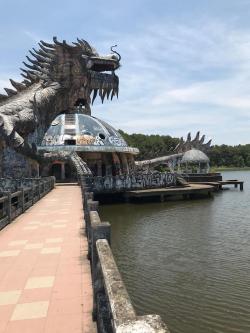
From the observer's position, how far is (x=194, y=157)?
54250mm

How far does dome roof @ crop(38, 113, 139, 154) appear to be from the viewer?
127ft

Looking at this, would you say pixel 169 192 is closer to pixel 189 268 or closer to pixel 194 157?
pixel 194 157

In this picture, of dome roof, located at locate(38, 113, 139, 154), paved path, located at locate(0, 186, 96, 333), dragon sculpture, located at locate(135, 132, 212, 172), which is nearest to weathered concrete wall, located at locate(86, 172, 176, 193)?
dome roof, located at locate(38, 113, 139, 154)

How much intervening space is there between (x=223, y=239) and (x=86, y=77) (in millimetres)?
19640

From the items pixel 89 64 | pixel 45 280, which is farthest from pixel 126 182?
pixel 45 280

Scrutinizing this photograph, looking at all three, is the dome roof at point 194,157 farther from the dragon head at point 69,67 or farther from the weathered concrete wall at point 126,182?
the dragon head at point 69,67

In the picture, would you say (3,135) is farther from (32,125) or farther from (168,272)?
(168,272)

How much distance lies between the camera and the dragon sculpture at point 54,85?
2625 cm

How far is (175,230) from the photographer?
2117 centimetres

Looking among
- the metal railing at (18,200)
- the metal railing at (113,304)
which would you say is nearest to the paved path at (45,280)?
the metal railing at (113,304)

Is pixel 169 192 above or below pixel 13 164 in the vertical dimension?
below

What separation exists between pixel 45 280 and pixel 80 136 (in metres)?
33.0

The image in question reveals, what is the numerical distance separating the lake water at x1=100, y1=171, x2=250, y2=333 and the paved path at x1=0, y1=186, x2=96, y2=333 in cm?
259

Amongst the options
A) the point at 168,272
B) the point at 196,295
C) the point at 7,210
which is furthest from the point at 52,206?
the point at 196,295
